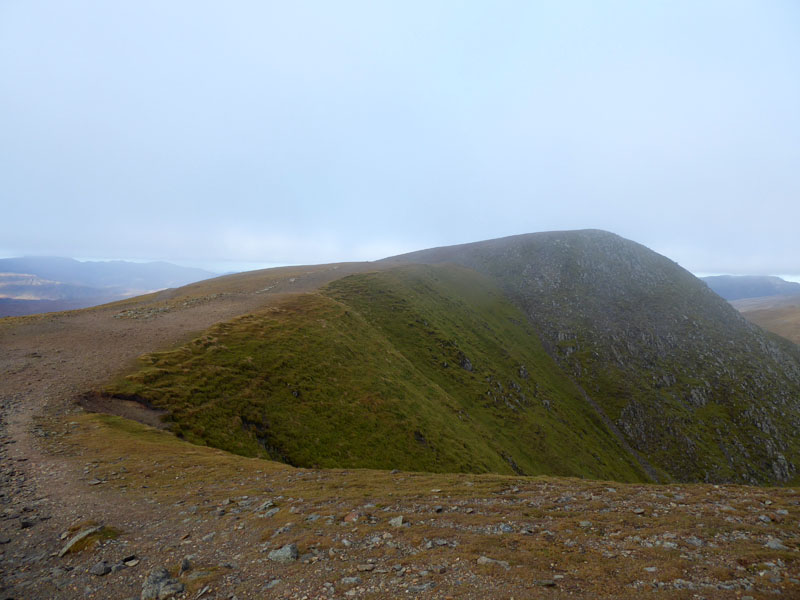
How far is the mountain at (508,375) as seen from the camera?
96.7 ft

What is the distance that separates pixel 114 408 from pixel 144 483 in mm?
12577

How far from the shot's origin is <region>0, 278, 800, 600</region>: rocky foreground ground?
8.33m

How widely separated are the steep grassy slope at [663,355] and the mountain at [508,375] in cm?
45

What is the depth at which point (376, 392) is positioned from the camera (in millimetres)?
36844

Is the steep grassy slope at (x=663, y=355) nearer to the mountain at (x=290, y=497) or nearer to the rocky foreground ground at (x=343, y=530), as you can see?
the mountain at (x=290, y=497)

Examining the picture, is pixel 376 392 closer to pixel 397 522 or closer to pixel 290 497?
pixel 290 497

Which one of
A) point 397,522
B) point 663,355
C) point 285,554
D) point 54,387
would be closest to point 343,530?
point 397,522

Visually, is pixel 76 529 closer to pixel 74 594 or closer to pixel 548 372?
pixel 74 594

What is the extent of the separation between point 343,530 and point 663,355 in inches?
4202

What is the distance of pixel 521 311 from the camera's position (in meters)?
105

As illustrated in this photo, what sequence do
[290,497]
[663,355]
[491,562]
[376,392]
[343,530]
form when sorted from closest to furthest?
[491,562] → [343,530] → [290,497] → [376,392] → [663,355]

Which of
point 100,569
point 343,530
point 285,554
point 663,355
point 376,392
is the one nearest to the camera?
point 100,569

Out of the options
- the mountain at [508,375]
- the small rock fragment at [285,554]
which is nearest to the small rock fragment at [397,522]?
the small rock fragment at [285,554]

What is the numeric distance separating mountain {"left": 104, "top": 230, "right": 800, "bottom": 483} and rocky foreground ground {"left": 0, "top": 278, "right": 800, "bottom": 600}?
8.58 metres
